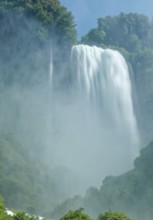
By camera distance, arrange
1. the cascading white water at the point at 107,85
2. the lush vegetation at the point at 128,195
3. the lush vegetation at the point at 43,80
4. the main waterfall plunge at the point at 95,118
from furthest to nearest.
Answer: the cascading white water at the point at 107,85 → the main waterfall plunge at the point at 95,118 → the lush vegetation at the point at 43,80 → the lush vegetation at the point at 128,195

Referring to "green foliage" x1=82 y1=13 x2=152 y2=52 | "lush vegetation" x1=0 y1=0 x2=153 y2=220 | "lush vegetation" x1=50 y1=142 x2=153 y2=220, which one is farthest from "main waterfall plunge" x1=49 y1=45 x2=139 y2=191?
"lush vegetation" x1=50 y1=142 x2=153 y2=220

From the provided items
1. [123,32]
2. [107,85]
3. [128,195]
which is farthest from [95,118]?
[123,32]

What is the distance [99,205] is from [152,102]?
56.9ft

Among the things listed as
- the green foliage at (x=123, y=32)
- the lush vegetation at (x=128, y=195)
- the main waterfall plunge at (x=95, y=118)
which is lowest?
the lush vegetation at (x=128, y=195)

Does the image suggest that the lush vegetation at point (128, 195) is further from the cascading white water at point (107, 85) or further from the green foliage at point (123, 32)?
the green foliage at point (123, 32)

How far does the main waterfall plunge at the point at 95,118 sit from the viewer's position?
37594 millimetres

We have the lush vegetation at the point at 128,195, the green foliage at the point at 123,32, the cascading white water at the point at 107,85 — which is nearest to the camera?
the lush vegetation at the point at 128,195

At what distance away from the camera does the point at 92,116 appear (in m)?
40.2

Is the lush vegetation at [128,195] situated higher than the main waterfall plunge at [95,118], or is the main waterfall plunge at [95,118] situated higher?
the main waterfall plunge at [95,118]

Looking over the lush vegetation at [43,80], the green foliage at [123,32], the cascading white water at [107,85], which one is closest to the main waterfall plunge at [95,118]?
the cascading white water at [107,85]

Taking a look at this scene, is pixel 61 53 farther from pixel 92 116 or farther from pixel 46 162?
pixel 46 162

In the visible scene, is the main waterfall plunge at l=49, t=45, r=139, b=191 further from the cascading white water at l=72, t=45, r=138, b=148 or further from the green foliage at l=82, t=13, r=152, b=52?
the green foliage at l=82, t=13, r=152, b=52

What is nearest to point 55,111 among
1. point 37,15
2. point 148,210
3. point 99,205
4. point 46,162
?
point 46,162

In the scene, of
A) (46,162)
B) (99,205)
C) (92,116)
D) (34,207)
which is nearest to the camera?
(99,205)
